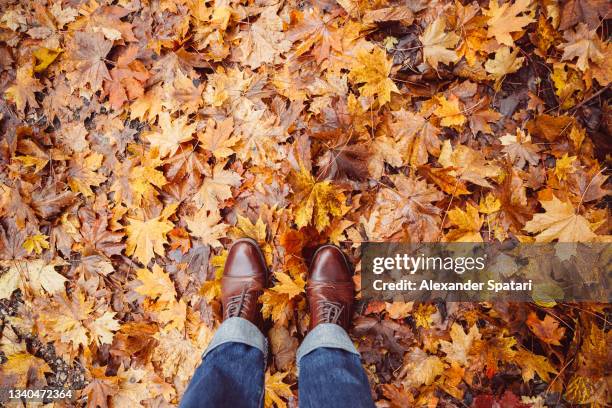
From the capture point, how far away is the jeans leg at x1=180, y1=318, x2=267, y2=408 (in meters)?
1.34

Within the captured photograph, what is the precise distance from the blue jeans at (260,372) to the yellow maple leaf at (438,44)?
49.6 inches

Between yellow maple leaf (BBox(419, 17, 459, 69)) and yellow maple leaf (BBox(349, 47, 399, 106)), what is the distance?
0.57ft

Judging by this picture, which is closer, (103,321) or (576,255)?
(576,255)

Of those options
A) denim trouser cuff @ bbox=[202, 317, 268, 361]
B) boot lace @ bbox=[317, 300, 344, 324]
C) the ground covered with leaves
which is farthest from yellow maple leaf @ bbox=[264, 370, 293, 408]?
boot lace @ bbox=[317, 300, 344, 324]

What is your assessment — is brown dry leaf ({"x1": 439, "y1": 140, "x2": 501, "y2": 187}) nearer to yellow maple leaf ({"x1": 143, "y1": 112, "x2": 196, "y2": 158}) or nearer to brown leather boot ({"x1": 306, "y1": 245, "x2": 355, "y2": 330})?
brown leather boot ({"x1": 306, "y1": 245, "x2": 355, "y2": 330})

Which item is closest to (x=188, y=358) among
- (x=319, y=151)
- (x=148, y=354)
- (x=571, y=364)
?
(x=148, y=354)

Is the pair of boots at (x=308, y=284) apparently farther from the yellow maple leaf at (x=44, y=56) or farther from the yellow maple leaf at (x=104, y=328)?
the yellow maple leaf at (x=44, y=56)

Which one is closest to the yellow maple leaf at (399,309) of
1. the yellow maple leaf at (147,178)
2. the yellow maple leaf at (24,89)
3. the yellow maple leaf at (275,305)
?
the yellow maple leaf at (275,305)

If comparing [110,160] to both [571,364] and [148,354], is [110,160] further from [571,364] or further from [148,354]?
[571,364]

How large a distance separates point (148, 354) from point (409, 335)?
1.23 m

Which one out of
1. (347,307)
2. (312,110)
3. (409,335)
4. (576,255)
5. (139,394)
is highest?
(312,110)

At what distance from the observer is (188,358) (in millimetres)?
1863

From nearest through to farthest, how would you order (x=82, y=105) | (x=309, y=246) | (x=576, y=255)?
1. (x=576, y=255)
2. (x=309, y=246)
3. (x=82, y=105)

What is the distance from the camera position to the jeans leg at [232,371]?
1338mm
